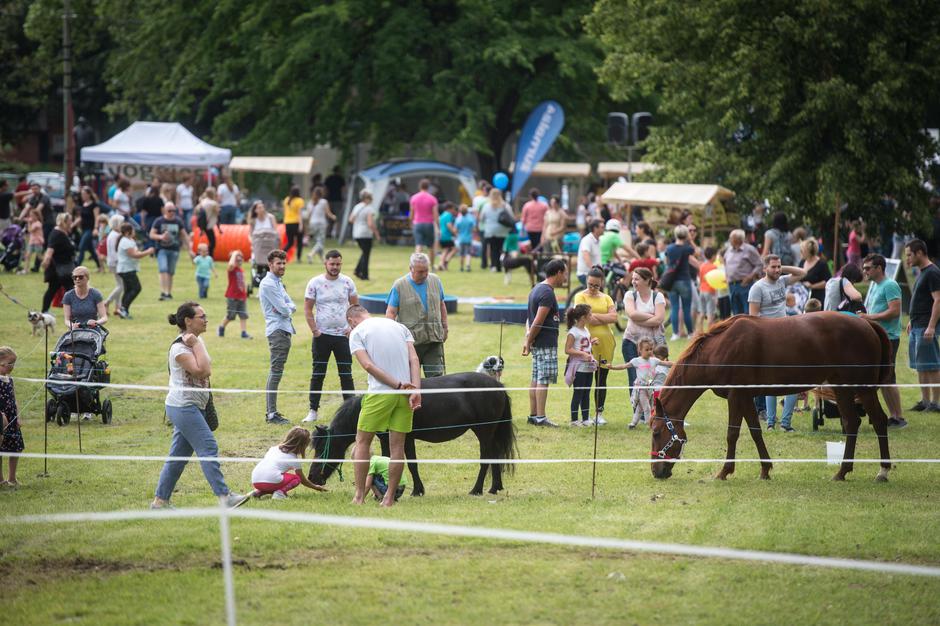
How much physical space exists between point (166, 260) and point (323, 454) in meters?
12.0

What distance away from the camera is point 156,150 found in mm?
35062

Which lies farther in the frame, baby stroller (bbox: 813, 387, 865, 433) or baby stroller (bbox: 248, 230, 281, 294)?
baby stroller (bbox: 248, 230, 281, 294)

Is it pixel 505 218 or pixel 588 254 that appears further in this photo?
pixel 505 218

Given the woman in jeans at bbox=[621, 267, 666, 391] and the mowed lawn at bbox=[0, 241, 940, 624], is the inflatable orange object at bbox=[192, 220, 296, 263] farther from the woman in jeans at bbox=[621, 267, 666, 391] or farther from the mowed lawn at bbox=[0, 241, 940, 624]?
the woman in jeans at bbox=[621, 267, 666, 391]

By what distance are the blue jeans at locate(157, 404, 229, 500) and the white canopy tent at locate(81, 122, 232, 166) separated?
26.7 meters

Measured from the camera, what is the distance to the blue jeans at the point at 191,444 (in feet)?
30.9

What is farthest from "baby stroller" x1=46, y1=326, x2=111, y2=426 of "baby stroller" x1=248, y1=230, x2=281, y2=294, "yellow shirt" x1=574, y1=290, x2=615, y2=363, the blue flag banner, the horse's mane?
the blue flag banner

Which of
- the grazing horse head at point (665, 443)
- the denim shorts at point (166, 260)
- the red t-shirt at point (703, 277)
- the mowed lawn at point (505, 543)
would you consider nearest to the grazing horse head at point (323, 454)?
the mowed lawn at point (505, 543)

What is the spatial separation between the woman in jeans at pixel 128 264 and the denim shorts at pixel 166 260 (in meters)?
1.35

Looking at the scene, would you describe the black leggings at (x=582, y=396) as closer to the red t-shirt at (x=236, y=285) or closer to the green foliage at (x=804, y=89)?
the red t-shirt at (x=236, y=285)

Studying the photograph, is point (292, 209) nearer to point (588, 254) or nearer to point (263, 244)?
point (263, 244)

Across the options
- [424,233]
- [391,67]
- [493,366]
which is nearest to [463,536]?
[493,366]

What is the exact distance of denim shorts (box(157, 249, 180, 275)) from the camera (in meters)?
21.5

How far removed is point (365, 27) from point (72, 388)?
28.2 meters
